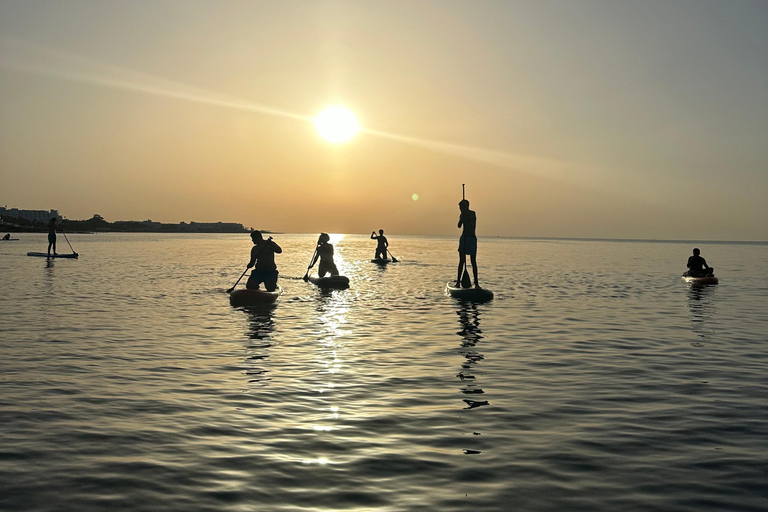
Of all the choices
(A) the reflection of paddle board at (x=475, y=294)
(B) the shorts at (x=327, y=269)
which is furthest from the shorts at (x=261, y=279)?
(A) the reflection of paddle board at (x=475, y=294)

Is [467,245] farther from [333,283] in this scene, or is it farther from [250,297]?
[250,297]

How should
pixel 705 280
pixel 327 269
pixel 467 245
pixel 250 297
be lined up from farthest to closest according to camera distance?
1. pixel 705 280
2. pixel 327 269
3. pixel 467 245
4. pixel 250 297

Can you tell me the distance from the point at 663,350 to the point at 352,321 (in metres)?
8.91

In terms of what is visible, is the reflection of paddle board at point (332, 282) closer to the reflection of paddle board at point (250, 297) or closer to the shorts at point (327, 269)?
the shorts at point (327, 269)

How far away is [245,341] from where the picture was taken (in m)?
15.2

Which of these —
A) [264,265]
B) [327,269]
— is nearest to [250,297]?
[264,265]

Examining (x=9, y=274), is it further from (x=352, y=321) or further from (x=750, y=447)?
(x=750, y=447)

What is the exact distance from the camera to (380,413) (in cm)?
876

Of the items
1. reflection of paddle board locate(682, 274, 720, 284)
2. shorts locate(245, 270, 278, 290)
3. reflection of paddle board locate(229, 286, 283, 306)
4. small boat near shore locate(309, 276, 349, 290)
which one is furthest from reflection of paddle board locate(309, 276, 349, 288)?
reflection of paddle board locate(682, 274, 720, 284)

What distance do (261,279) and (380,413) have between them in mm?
15882

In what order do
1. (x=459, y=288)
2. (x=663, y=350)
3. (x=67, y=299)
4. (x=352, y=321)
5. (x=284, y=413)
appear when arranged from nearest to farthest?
(x=284, y=413), (x=663, y=350), (x=352, y=321), (x=67, y=299), (x=459, y=288)

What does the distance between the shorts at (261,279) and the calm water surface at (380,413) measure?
13.5 feet

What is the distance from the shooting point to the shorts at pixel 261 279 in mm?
23719

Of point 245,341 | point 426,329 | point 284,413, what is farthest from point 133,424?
point 426,329
